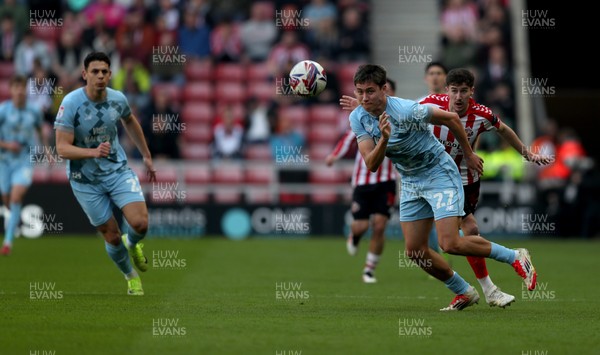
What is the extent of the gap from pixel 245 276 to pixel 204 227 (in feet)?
27.8

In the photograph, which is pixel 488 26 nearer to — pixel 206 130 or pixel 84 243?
pixel 206 130

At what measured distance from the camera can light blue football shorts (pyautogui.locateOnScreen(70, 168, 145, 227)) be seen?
11.7m

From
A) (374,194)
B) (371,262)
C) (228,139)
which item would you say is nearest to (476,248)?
(371,262)

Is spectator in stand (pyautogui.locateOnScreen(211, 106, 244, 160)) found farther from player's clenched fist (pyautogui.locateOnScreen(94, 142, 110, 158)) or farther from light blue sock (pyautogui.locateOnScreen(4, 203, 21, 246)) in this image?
player's clenched fist (pyautogui.locateOnScreen(94, 142, 110, 158))

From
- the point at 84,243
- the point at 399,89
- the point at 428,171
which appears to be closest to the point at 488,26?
the point at 399,89

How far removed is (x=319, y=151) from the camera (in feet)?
84.4

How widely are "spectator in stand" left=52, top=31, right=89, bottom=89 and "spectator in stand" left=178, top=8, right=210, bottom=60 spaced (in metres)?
2.29

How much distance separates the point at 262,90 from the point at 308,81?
599 inches

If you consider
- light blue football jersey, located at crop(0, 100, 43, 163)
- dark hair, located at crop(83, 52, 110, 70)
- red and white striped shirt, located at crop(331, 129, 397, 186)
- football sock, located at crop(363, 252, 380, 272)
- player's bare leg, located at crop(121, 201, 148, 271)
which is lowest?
football sock, located at crop(363, 252, 380, 272)

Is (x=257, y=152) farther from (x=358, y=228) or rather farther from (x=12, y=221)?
(x=358, y=228)

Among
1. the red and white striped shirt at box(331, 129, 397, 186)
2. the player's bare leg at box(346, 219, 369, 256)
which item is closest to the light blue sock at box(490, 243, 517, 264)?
the red and white striped shirt at box(331, 129, 397, 186)

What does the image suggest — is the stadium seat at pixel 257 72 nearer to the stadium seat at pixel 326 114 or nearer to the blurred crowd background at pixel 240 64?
the blurred crowd background at pixel 240 64

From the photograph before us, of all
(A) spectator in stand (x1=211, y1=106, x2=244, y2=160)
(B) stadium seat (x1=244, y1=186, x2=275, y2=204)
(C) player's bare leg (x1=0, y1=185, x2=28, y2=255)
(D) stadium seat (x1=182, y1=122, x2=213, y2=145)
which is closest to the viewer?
(C) player's bare leg (x1=0, y1=185, x2=28, y2=255)

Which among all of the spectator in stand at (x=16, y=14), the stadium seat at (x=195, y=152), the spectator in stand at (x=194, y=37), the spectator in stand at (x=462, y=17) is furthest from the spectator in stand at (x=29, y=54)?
the spectator in stand at (x=462, y=17)
